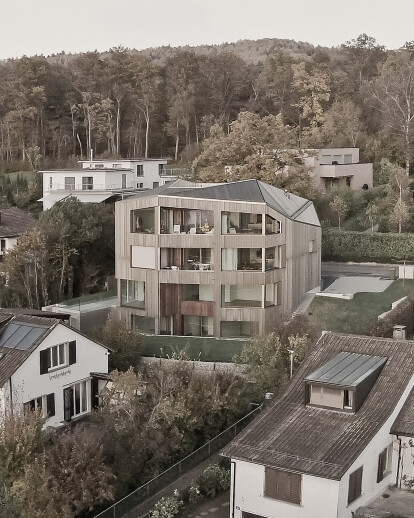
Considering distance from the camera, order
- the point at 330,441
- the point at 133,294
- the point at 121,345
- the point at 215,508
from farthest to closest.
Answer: the point at 133,294
the point at 121,345
the point at 215,508
the point at 330,441

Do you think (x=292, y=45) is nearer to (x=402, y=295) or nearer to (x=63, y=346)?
(x=402, y=295)

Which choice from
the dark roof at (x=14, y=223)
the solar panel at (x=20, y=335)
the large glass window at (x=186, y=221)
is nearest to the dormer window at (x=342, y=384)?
the solar panel at (x=20, y=335)

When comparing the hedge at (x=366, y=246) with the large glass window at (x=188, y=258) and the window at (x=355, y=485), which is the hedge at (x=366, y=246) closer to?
the large glass window at (x=188, y=258)

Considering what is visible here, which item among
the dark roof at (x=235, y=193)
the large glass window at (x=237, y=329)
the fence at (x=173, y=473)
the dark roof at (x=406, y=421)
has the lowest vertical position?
the fence at (x=173, y=473)

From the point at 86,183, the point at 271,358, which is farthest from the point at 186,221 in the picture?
the point at 86,183

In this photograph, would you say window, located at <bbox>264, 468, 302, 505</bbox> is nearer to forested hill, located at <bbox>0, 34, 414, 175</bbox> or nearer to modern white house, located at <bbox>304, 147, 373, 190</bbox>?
modern white house, located at <bbox>304, 147, 373, 190</bbox>

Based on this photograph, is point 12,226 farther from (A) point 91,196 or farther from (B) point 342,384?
(B) point 342,384

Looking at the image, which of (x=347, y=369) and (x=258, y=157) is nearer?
(x=347, y=369)
